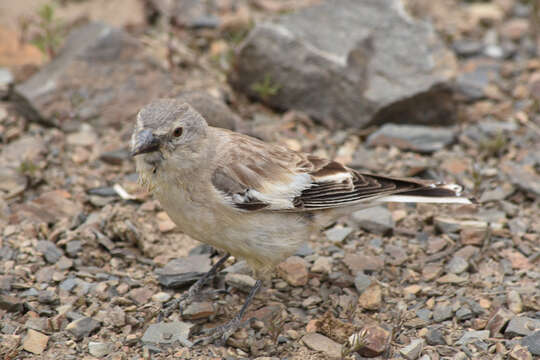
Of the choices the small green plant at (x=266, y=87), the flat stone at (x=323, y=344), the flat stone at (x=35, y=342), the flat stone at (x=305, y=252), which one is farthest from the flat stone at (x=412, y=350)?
the small green plant at (x=266, y=87)

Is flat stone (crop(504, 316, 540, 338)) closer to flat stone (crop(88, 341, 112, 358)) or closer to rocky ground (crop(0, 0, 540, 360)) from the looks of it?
rocky ground (crop(0, 0, 540, 360))

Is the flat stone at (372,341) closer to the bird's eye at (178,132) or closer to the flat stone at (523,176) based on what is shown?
the bird's eye at (178,132)

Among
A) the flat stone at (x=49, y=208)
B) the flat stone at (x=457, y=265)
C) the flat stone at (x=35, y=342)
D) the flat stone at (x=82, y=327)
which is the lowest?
the flat stone at (x=457, y=265)

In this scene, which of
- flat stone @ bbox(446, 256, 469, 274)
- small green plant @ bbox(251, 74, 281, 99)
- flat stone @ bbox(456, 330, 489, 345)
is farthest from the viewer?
small green plant @ bbox(251, 74, 281, 99)

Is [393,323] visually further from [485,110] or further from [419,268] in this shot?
[485,110]

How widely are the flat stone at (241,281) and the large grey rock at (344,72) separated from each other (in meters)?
2.80

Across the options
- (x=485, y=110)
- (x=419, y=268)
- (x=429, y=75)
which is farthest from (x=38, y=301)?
(x=485, y=110)

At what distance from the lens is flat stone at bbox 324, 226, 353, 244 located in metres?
6.81

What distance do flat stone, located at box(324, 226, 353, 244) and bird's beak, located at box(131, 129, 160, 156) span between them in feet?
7.94

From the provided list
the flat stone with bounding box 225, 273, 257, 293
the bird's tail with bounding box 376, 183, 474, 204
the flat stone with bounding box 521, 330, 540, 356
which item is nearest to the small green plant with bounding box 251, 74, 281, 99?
the bird's tail with bounding box 376, 183, 474, 204

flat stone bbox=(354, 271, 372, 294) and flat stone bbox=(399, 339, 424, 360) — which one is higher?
flat stone bbox=(399, 339, 424, 360)

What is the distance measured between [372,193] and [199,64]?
389 centimetres

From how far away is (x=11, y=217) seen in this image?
6.51m

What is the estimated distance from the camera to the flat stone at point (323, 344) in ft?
17.4
